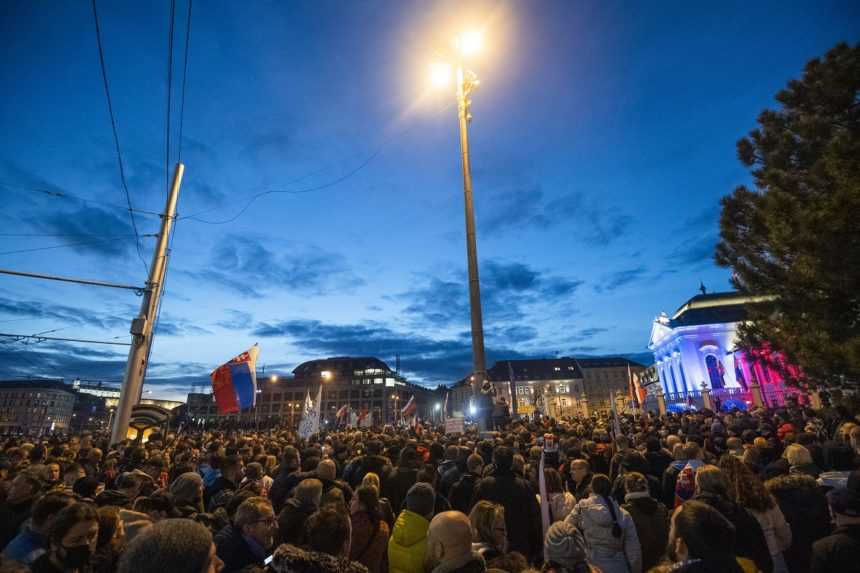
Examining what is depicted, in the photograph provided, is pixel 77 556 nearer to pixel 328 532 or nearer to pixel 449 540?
pixel 328 532

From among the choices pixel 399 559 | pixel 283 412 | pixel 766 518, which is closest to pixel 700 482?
pixel 766 518

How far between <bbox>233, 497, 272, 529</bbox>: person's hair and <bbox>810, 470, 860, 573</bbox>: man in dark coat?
4.32 meters

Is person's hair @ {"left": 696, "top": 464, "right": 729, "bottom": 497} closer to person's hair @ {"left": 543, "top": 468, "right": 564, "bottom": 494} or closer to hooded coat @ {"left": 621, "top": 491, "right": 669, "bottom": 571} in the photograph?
hooded coat @ {"left": 621, "top": 491, "right": 669, "bottom": 571}

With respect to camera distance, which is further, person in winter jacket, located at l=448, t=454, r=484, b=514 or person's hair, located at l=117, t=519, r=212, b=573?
person in winter jacket, located at l=448, t=454, r=484, b=514

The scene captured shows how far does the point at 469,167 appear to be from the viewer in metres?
16.9

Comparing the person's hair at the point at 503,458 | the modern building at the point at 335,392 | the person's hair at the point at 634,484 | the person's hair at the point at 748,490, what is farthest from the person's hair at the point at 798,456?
the modern building at the point at 335,392

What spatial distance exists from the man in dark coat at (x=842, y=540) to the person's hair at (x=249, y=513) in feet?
14.2

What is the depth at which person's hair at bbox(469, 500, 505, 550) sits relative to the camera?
3703 mm

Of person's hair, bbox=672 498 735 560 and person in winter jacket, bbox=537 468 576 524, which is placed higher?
person's hair, bbox=672 498 735 560

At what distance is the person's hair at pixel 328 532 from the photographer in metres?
2.99

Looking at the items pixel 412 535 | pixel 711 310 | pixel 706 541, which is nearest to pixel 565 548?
pixel 706 541

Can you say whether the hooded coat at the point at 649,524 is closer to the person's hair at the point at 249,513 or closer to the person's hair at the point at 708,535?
the person's hair at the point at 708,535

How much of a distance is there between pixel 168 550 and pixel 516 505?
4495 millimetres

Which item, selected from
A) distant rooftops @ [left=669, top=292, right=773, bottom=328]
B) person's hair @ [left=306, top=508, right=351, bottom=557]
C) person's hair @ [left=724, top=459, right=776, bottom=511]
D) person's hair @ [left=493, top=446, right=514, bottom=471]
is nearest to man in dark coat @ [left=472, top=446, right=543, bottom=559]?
person's hair @ [left=493, top=446, right=514, bottom=471]
